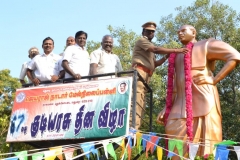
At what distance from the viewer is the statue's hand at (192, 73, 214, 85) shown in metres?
6.25

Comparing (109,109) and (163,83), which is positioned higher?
(163,83)

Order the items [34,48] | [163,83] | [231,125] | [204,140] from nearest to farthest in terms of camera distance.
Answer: [204,140] → [34,48] → [231,125] → [163,83]

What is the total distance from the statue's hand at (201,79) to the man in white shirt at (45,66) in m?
2.28

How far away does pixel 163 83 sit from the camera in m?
16.2

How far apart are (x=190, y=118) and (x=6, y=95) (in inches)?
629

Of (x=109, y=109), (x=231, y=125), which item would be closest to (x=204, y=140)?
(x=109, y=109)

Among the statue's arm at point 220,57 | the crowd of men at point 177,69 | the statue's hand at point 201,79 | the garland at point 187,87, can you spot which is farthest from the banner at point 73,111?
the statue's arm at point 220,57

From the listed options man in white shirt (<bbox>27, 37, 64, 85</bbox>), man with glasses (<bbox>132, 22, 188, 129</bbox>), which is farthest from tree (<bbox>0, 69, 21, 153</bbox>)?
man with glasses (<bbox>132, 22, 188, 129</bbox>)

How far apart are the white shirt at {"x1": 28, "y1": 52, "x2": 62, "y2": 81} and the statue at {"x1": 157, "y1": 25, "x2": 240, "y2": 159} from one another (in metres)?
2.03

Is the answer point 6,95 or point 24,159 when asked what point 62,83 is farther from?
point 6,95

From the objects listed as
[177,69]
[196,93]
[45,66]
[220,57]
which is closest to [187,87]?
[196,93]

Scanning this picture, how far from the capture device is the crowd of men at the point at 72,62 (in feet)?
22.4

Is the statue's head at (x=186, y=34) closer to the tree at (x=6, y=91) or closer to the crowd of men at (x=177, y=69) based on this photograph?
the crowd of men at (x=177, y=69)

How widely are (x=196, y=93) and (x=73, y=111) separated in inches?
73.9
